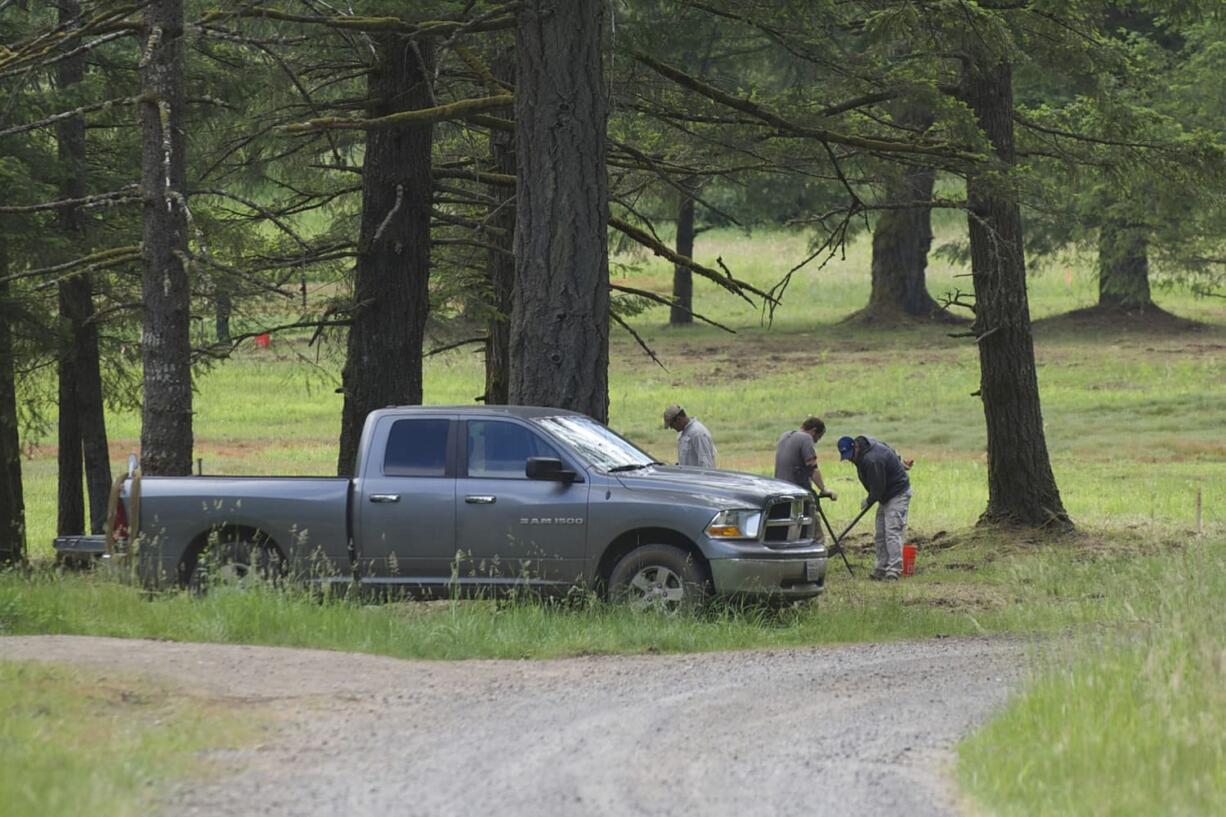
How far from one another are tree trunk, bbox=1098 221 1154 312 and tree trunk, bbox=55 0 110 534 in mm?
31140

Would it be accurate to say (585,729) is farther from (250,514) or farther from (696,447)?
(696,447)

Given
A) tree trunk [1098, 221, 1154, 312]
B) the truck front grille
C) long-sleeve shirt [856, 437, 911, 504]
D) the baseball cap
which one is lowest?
the truck front grille

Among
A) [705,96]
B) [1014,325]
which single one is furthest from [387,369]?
[1014,325]


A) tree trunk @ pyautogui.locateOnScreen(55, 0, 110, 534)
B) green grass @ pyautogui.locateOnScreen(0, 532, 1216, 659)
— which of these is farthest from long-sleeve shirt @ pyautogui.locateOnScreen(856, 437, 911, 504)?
tree trunk @ pyautogui.locateOnScreen(55, 0, 110, 534)

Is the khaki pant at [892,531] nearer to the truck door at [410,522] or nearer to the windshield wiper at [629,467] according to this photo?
the windshield wiper at [629,467]

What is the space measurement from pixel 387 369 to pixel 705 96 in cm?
437

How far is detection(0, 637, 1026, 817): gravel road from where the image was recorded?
271 inches

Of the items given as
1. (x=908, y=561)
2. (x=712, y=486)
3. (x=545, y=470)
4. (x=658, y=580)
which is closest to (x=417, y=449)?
(x=545, y=470)

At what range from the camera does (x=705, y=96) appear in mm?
16234

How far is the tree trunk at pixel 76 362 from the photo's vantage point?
21672 mm

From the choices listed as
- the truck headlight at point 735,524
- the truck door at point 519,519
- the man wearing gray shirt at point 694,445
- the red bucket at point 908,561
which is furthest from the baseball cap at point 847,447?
the truck door at point 519,519

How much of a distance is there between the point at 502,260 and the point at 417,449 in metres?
7.48

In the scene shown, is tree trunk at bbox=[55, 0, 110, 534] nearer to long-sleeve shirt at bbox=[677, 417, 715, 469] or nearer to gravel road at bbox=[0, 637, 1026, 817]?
long-sleeve shirt at bbox=[677, 417, 715, 469]

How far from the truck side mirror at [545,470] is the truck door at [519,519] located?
12cm
